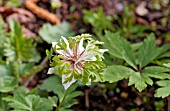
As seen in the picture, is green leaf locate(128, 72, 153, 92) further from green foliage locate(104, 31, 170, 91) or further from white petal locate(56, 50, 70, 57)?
white petal locate(56, 50, 70, 57)

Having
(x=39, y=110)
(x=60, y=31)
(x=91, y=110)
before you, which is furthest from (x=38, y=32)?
(x=39, y=110)

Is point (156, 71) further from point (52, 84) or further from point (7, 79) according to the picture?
point (7, 79)

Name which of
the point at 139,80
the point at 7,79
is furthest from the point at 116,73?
the point at 7,79

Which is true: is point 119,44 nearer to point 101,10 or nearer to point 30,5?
point 101,10

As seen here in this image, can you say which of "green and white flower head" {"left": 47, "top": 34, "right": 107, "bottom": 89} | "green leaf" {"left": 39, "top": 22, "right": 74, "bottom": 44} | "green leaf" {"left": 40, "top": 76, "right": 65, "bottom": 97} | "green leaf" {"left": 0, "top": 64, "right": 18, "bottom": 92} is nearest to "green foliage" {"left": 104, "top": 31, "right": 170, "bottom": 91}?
"green and white flower head" {"left": 47, "top": 34, "right": 107, "bottom": 89}

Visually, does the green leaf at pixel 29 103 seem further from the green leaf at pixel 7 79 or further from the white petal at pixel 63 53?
the white petal at pixel 63 53

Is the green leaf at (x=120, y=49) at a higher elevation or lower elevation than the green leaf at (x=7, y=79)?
higher

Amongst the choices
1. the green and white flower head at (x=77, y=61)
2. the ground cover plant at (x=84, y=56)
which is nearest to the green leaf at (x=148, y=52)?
the ground cover plant at (x=84, y=56)
